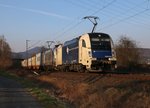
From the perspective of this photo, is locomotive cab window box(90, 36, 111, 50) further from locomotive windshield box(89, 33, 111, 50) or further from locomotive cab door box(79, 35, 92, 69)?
locomotive cab door box(79, 35, 92, 69)

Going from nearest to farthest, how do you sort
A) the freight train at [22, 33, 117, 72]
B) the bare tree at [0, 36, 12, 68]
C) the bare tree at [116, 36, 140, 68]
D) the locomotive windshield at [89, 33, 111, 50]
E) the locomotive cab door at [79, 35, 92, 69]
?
the freight train at [22, 33, 117, 72], the locomotive cab door at [79, 35, 92, 69], the locomotive windshield at [89, 33, 111, 50], the bare tree at [116, 36, 140, 68], the bare tree at [0, 36, 12, 68]

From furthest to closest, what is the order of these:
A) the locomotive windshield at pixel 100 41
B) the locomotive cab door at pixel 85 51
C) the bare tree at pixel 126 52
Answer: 1. the bare tree at pixel 126 52
2. the locomotive windshield at pixel 100 41
3. the locomotive cab door at pixel 85 51

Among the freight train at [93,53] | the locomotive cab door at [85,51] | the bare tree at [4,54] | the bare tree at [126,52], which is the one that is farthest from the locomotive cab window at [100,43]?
the bare tree at [4,54]

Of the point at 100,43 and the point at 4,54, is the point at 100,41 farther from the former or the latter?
the point at 4,54

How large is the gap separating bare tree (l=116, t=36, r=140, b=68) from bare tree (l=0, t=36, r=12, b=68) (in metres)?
38.2

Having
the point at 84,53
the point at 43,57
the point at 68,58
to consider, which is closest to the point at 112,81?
the point at 84,53

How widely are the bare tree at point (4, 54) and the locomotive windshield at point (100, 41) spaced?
69.3 meters

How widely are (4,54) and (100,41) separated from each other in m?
82.4

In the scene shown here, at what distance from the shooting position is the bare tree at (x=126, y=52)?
6638 cm

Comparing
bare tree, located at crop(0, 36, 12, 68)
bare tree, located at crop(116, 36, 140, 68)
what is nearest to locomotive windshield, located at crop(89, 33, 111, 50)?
bare tree, located at crop(116, 36, 140, 68)

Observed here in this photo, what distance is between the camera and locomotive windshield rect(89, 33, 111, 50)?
109 ft

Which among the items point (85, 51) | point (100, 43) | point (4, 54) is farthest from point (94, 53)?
point (4, 54)

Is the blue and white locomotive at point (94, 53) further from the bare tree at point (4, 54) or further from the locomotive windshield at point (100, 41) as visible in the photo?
the bare tree at point (4, 54)

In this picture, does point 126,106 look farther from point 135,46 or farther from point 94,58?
point 135,46
